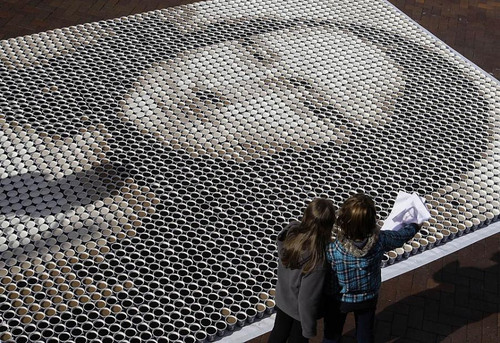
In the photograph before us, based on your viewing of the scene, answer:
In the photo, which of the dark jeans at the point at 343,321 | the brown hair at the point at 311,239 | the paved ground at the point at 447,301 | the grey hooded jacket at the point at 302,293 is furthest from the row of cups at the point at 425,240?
the brown hair at the point at 311,239

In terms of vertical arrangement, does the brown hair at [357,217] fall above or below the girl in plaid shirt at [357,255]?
above

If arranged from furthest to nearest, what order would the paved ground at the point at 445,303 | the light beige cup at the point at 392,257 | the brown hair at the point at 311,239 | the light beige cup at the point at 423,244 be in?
the light beige cup at the point at 423,244 < the light beige cup at the point at 392,257 < the paved ground at the point at 445,303 < the brown hair at the point at 311,239

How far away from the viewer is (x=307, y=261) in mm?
4102

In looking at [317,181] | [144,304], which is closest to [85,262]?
[144,304]

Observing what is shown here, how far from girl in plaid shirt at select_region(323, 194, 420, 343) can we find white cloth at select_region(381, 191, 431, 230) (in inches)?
2.5

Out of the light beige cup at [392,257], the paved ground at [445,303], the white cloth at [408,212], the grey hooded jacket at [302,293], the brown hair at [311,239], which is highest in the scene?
the brown hair at [311,239]

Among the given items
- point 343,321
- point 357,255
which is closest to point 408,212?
point 357,255

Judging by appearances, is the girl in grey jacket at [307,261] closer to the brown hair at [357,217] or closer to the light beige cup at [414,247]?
the brown hair at [357,217]

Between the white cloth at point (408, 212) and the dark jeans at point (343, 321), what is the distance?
576 mm

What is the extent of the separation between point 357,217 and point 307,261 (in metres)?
0.39

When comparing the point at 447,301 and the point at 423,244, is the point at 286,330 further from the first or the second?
the point at 423,244

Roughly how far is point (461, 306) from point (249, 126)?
9.59 feet

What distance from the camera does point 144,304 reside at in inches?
213

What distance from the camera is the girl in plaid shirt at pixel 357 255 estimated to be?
4145 mm
